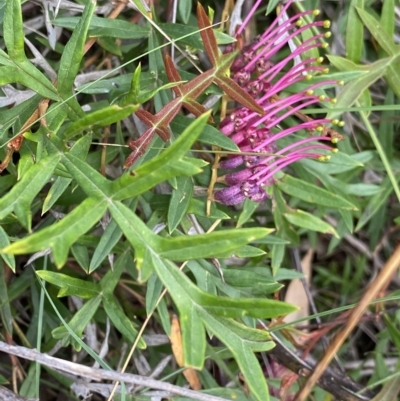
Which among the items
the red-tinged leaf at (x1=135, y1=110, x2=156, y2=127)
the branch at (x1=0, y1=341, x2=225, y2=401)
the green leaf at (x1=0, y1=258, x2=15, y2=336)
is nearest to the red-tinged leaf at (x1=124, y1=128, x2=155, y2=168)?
the red-tinged leaf at (x1=135, y1=110, x2=156, y2=127)

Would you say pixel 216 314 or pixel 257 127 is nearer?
pixel 216 314

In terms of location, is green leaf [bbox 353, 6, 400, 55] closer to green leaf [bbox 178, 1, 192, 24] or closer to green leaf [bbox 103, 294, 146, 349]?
green leaf [bbox 178, 1, 192, 24]

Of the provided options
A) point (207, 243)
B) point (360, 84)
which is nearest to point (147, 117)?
point (207, 243)

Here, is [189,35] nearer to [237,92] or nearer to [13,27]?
[237,92]

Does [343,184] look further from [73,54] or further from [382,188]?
[73,54]

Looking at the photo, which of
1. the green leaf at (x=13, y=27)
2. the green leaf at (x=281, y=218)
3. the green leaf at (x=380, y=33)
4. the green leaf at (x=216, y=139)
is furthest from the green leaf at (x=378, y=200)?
the green leaf at (x=13, y=27)

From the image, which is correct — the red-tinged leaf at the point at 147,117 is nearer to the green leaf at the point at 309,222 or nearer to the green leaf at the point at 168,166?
the green leaf at the point at 168,166
